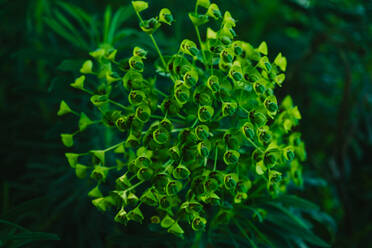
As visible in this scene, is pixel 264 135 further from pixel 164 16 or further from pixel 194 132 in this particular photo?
pixel 164 16

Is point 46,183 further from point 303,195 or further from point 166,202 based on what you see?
point 303,195

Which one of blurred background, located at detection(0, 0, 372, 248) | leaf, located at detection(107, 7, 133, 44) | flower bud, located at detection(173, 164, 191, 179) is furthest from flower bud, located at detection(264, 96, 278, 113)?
leaf, located at detection(107, 7, 133, 44)

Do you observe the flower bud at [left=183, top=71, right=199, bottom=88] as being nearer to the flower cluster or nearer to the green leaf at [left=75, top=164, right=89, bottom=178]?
the flower cluster

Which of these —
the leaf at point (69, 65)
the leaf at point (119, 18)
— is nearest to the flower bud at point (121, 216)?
the leaf at point (69, 65)

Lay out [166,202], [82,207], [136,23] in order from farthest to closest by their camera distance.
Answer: [136,23]
[82,207]
[166,202]

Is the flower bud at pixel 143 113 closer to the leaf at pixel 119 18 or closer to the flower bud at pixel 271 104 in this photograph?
the flower bud at pixel 271 104

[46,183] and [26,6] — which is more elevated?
[26,6]

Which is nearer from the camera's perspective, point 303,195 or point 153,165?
point 153,165

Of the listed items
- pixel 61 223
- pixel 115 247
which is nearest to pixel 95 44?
pixel 61 223
